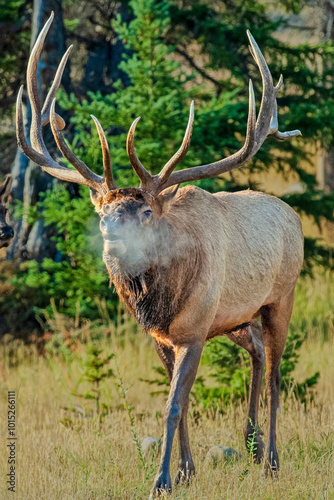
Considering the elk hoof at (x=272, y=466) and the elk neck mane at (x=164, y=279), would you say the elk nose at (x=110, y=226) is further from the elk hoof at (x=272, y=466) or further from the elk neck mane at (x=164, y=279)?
the elk hoof at (x=272, y=466)

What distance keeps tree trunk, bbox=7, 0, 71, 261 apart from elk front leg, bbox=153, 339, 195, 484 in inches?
226

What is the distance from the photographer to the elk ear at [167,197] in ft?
15.7

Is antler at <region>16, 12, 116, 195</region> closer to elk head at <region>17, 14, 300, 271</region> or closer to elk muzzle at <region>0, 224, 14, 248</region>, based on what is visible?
elk head at <region>17, 14, 300, 271</region>

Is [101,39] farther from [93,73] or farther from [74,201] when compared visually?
[74,201]

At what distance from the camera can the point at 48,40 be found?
431 inches

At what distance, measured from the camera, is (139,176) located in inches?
190

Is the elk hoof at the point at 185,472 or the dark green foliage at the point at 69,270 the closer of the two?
the elk hoof at the point at 185,472

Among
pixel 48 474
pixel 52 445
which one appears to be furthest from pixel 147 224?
pixel 52 445

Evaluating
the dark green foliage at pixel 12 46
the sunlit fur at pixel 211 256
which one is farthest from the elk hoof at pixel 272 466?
the dark green foliage at pixel 12 46

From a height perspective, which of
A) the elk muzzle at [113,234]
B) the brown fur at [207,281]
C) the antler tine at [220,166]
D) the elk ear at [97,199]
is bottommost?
the brown fur at [207,281]

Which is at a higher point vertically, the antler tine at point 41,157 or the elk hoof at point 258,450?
the antler tine at point 41,157

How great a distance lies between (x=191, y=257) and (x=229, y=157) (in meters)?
0.80

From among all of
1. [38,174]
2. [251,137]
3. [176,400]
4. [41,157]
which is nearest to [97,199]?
[41,157]

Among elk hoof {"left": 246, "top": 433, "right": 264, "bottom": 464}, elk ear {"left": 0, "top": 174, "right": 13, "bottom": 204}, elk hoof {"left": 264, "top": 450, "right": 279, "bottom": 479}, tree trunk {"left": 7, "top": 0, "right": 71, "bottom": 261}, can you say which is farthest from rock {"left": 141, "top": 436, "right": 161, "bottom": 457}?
tree trunk {"left": 7, "top": 0, "right": 71, "bottom": 261}
